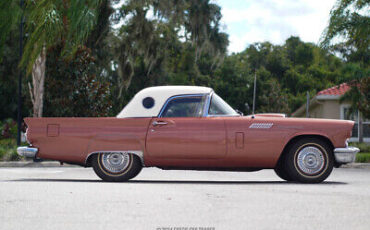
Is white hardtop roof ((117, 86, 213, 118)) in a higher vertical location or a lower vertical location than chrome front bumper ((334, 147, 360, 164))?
higher

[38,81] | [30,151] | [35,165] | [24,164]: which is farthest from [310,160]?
[38,81]

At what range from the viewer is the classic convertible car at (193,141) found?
9.42 metres

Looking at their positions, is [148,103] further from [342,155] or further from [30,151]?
[342,155]

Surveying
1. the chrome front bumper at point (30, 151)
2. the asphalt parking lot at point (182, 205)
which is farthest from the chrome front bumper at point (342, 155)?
the chrome front bumper at point (30, 151)

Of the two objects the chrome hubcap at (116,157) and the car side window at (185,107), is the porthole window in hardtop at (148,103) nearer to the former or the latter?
the car side window at (185,107)

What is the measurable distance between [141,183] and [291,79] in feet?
183

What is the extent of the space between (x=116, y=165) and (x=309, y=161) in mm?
3250

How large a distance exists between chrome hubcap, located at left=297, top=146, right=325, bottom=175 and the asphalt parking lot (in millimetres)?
370

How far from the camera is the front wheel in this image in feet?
31.3

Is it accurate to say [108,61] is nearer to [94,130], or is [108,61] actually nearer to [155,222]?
[94,130]

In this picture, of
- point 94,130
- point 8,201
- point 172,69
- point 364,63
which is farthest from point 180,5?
point 8,201

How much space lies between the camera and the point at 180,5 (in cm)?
3603

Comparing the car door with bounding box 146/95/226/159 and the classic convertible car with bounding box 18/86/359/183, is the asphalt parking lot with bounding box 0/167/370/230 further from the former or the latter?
the car door with bounding box 146/95/226/159

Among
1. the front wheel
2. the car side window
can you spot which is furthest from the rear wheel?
the front wheel
